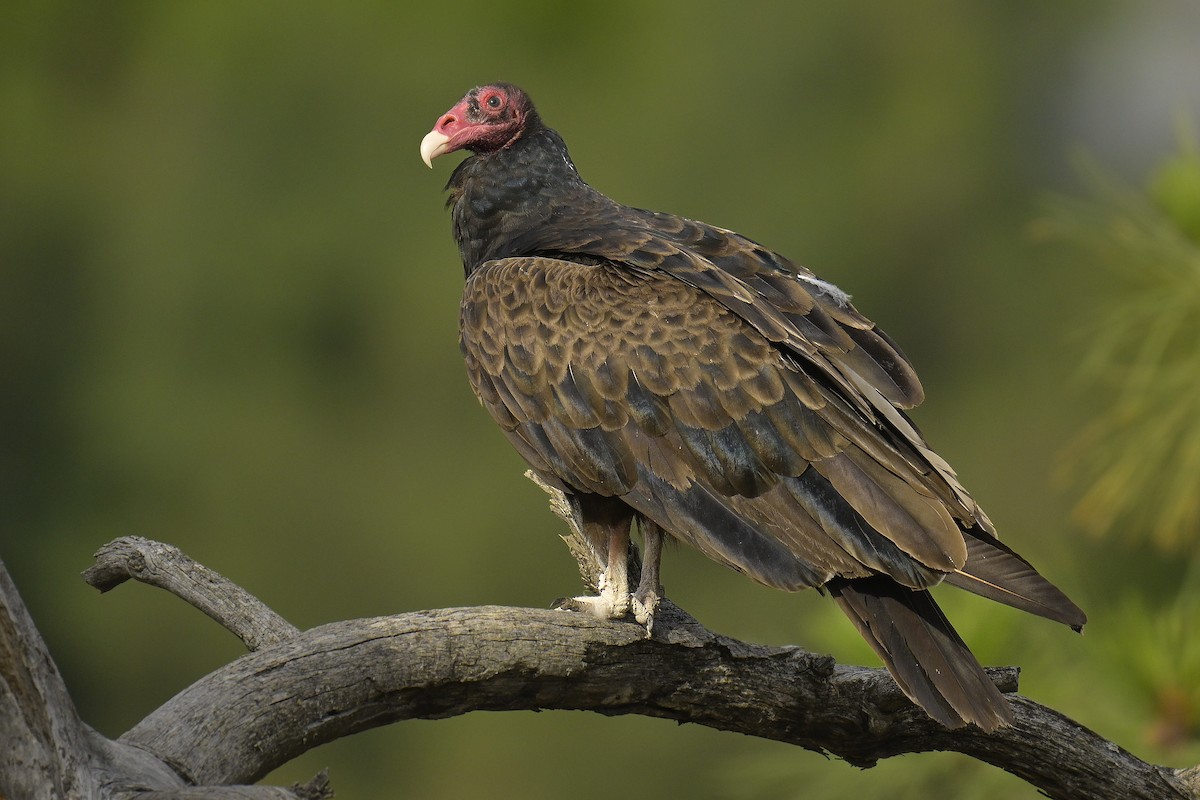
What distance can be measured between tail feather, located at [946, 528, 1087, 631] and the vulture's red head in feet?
5.39

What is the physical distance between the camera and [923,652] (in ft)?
7.84

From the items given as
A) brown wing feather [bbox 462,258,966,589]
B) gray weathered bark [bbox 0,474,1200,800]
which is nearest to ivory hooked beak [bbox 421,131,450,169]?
brown wing feather [bbox 462,258,966,589]

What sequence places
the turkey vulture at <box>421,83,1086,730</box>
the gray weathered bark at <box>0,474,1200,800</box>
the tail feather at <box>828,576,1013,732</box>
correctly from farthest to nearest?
the turkey vulture at <box>421,83,1086,730</box> → the tail feather at <box>828,576,1013,732</box> → the gray weathered bark at <box>0,474,1200,800</box>

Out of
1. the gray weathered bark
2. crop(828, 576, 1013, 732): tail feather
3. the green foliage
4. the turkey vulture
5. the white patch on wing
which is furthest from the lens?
the green foliage

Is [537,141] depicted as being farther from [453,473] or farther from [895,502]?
[453,473]

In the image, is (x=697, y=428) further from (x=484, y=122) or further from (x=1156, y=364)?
(x=1156, y=364)

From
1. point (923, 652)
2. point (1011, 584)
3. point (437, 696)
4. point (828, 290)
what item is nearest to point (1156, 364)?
point (828, 290)

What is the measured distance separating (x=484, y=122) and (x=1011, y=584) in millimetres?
1785

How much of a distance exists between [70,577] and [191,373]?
Result: 145 centimetres

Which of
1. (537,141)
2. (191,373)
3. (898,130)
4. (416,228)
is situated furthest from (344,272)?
(537,141)

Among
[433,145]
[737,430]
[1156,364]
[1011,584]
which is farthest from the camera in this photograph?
[1156,364]

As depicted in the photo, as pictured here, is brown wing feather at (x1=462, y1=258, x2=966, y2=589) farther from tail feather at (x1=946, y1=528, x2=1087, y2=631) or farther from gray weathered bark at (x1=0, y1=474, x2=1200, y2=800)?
gray weathered bark at (x1=0, y1=474, x2=1200, y2=800)

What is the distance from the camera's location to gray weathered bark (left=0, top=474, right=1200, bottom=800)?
172 centimetres

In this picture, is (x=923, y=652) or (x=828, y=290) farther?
(x=828, y=290)
